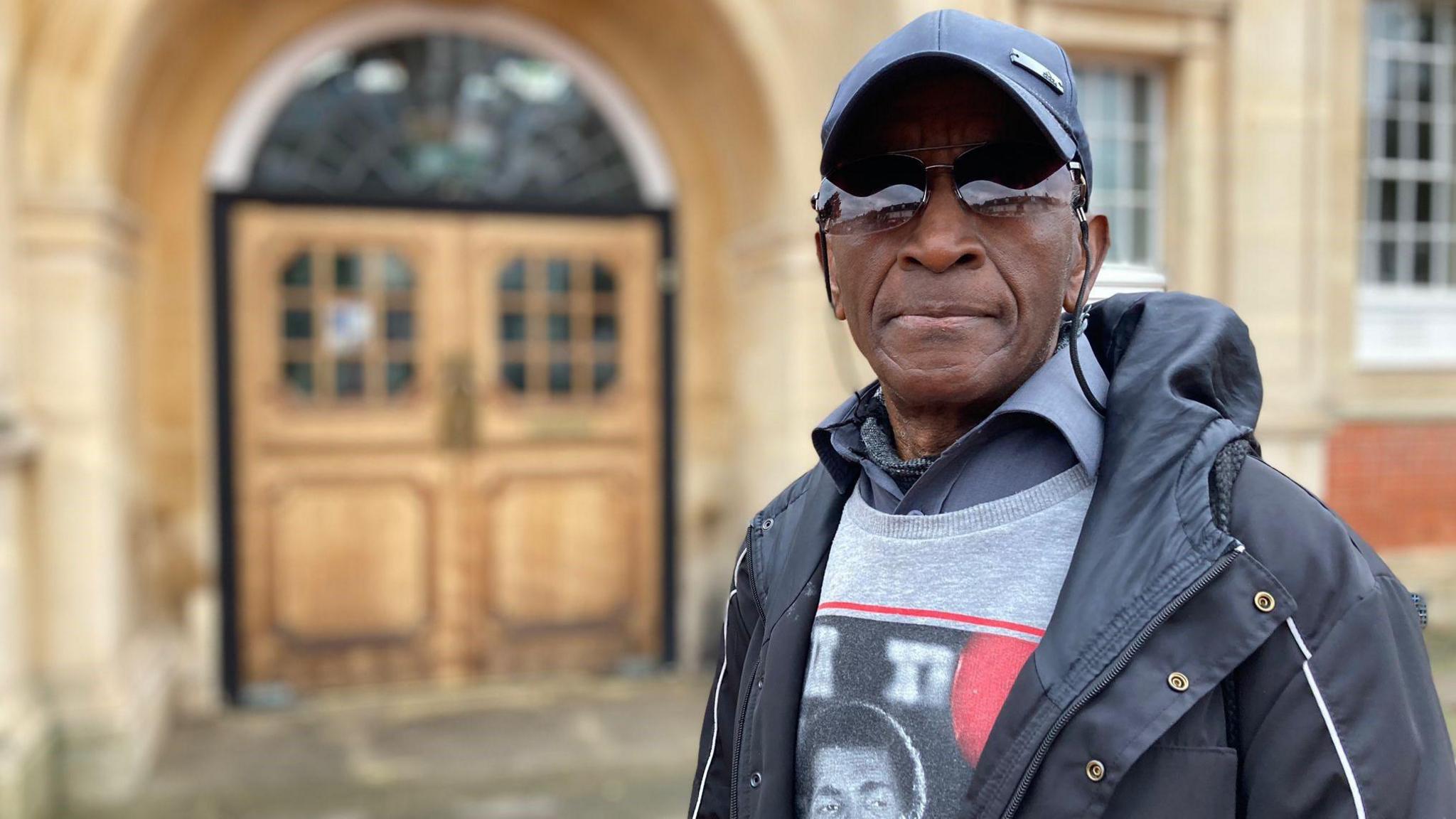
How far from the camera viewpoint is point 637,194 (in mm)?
6457

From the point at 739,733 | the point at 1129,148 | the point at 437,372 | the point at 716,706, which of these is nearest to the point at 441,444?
the point at 437,372

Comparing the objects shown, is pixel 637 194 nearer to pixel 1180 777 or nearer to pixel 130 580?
pixel 130 580

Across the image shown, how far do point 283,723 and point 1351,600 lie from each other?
219 inches

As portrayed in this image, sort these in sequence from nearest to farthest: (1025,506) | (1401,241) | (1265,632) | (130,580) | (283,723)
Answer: (1265,632), (1025,506), (130,580), (283,723), (1401,241)

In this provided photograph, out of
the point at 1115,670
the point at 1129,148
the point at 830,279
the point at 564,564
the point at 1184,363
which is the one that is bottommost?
the point at 564,564

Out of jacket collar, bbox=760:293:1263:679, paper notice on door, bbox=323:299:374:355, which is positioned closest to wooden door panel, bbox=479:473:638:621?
paper notice on door, bbox=323:299:374:355

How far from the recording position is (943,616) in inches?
47.9

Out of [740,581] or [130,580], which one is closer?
[740,581]

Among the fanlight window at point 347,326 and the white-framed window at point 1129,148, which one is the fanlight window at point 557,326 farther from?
the white-framed window at point 1129,148

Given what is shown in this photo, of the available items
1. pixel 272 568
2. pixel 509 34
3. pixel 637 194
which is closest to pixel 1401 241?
pixel 637 194

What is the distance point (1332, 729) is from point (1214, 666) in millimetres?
117

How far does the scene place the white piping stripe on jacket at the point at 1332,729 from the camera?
105cm

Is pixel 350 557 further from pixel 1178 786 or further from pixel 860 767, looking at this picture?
pixel 1178 786

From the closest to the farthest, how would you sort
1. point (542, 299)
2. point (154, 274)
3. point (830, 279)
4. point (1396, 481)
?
point (830, 279)
point (154, 274)
point (542, 299)
point (1396, 481)
